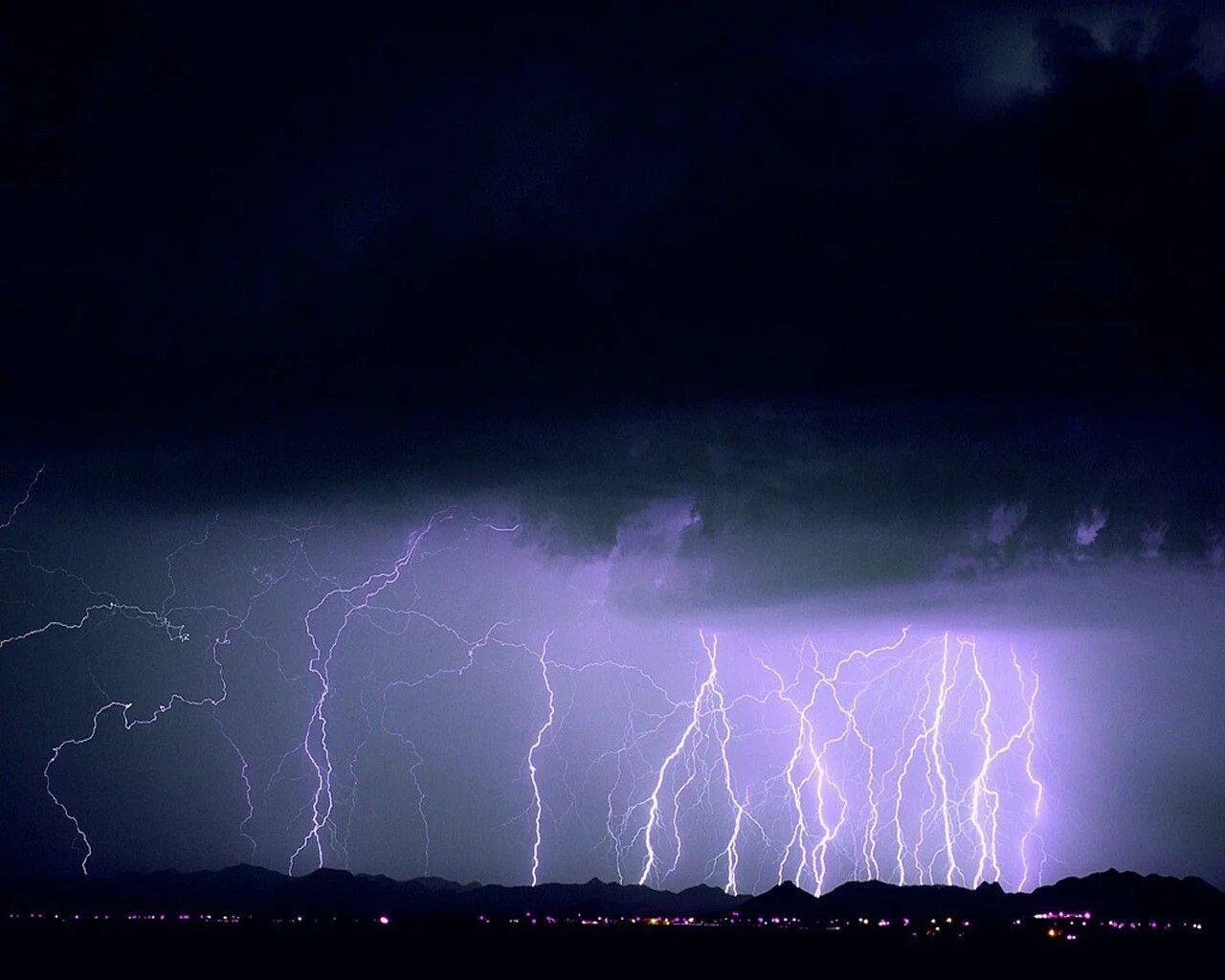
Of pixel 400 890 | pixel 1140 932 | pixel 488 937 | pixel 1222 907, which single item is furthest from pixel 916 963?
pixel 400 890

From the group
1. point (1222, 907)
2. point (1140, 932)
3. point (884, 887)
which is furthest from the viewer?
point (884, 887)

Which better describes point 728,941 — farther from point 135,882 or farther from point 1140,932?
point 135,882

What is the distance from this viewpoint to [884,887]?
425 feet

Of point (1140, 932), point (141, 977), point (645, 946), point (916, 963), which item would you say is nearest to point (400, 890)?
point (1140, 932)

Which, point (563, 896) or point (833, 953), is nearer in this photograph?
point (833, 953)

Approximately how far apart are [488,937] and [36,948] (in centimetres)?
2195

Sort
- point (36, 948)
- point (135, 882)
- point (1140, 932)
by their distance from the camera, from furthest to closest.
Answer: point (135, 882) → point (1140, 932) → point (36, 948)

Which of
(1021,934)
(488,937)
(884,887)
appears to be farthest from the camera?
(884,887)

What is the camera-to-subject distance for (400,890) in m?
151

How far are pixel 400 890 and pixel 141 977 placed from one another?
11426cm

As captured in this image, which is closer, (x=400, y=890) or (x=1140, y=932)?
(x=1140, y=932)

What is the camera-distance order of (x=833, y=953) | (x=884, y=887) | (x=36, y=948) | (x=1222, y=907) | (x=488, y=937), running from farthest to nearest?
1. (x=884, y=887)
2. (x=1222, y=907)
3. (x=488, y=937)
4. (x=833, y=953)
5. (x=36, y=948)

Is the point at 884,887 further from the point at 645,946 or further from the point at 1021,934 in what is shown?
the point at 645,946

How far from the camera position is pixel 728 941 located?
227 ft
